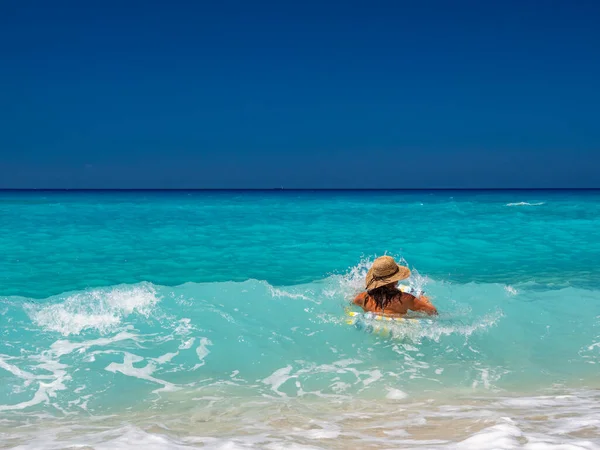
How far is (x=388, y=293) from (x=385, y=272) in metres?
0.40

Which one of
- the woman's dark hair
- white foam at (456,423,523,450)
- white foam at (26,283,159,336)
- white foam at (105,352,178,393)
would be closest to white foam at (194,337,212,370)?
white foam at (105,352,178,393)

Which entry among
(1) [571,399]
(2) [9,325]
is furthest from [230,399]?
(2) [9,325]

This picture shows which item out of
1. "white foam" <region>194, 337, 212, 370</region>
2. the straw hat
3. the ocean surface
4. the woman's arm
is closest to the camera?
the ocean surface

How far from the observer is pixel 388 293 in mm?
7430

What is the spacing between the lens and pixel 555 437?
154 inches

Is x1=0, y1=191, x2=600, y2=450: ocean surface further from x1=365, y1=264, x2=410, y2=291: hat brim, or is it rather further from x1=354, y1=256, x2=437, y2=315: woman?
x1=365, y1=264, x2=410, y2=291: hat brim

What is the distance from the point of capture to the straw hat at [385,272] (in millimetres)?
7133

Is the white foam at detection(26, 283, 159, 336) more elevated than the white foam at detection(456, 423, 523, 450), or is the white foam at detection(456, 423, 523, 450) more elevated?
the white foam at detection(456, 423, 523, 450)

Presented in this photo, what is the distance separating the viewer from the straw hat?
7.13m

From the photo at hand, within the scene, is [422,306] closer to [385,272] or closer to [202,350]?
[385,272]

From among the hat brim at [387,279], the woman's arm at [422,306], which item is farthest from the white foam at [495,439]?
the woman's arm at [422,306]

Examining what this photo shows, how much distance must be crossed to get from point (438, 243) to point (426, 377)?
572 inches

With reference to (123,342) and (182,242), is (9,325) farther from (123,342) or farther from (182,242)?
(182,242)

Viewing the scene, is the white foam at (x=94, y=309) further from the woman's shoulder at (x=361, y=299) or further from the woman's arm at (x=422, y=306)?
the woman's arm at (x=422, y=306)
